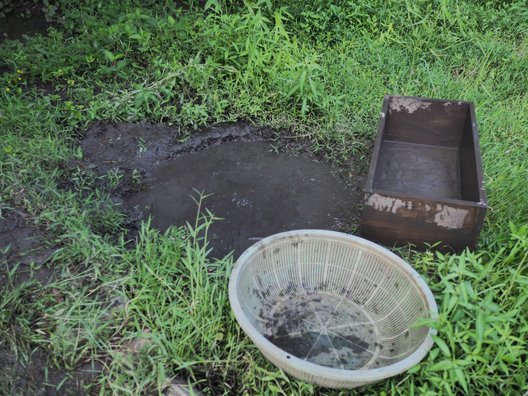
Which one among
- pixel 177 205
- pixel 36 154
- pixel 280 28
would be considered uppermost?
pixel 280 28

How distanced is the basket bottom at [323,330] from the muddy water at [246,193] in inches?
28.7

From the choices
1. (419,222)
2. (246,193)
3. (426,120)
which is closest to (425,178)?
(426,120)

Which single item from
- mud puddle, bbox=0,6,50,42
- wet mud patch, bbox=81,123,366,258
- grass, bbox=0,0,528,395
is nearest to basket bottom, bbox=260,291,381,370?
grass, bbox=0,0,528,395

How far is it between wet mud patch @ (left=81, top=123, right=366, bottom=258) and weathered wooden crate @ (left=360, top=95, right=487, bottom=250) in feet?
1.31

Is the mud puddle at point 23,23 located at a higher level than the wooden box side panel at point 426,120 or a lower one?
lower

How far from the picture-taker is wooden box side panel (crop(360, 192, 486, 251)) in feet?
9.26

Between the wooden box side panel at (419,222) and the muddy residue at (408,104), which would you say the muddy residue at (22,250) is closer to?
the wooden box side panel at (419,222)

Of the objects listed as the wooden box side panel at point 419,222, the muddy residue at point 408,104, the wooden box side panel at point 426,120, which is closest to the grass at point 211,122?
the wooden box side panel at point 419,222

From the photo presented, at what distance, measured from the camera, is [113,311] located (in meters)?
2.60

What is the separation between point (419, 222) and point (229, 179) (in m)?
1.53

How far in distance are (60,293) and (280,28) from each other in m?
2.96

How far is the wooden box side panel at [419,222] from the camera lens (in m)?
2.82

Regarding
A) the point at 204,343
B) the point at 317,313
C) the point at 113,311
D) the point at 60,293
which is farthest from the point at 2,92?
the point at 317,313

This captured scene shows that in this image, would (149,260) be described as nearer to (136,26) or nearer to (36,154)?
(36,154)
